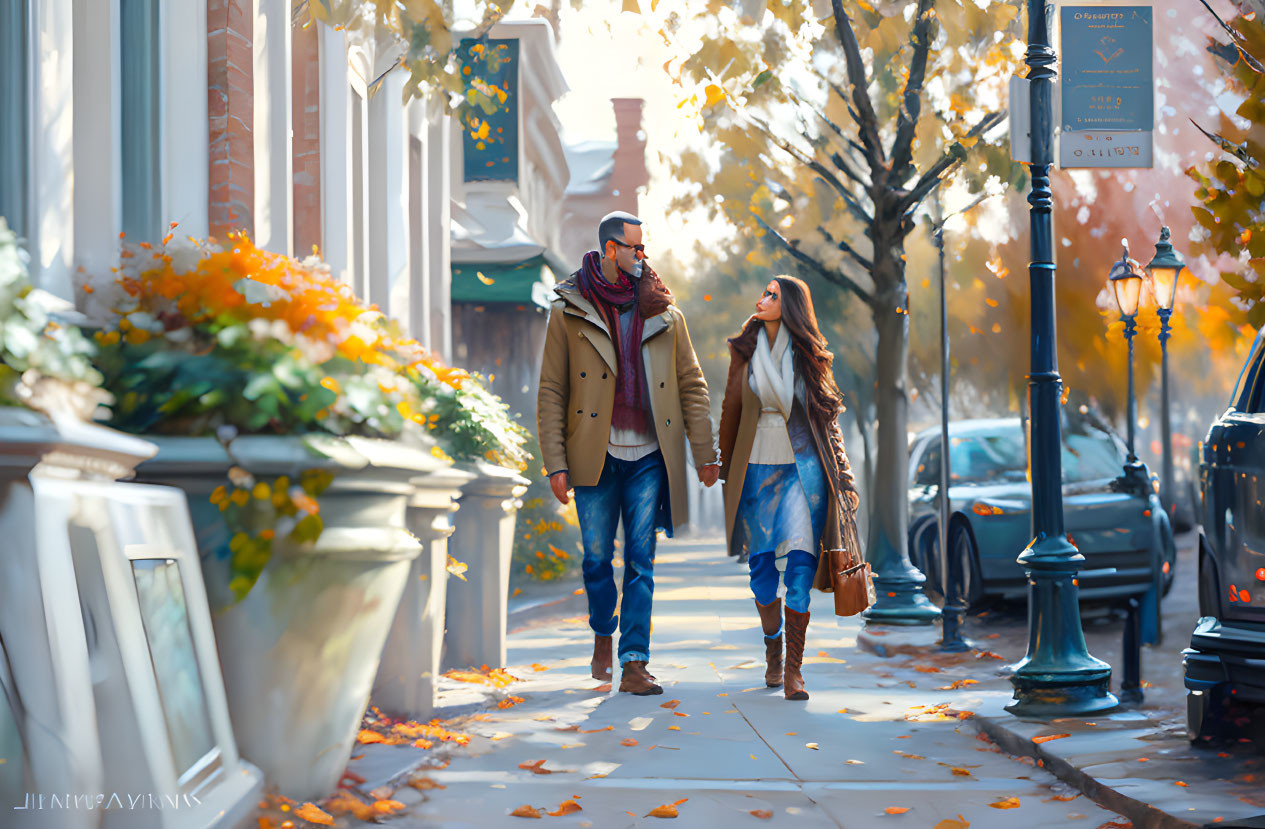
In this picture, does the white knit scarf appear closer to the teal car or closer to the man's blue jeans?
the man's blue jeans

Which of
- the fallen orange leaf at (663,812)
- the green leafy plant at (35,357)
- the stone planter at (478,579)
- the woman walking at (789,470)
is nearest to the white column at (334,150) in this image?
the stone planter at (478,579)

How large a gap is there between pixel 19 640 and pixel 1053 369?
16.5 feet

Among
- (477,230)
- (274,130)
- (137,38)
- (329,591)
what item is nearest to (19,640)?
(329,591)

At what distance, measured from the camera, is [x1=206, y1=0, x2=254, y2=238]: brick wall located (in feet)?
25.6

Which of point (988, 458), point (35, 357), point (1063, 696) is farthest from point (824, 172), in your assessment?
point (35, 357)

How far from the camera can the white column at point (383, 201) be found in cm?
1166

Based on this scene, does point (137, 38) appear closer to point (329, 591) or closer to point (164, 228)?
point (164, 228)

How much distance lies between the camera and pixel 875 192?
11.5 m

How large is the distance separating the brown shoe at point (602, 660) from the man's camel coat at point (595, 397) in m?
0.79

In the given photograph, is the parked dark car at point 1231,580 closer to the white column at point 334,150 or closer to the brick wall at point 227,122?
the brick wall at point 227,122

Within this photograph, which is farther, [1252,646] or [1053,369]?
[1053,369]

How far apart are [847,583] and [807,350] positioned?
123cm

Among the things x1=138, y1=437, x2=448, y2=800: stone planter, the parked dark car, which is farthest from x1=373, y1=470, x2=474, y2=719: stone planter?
→ the parked dark car

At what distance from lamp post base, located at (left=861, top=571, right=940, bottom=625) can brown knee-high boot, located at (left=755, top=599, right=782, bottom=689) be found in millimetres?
3092
